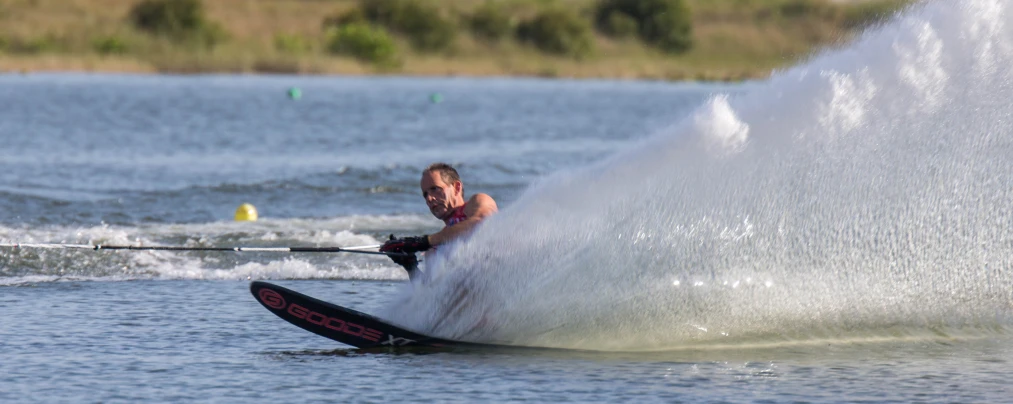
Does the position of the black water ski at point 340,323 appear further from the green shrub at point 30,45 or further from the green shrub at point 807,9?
the green shrub at point 30,45

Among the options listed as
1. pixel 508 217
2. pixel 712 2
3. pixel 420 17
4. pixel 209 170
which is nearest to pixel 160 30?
pixel 420 17

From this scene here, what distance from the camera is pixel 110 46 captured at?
66.1 m

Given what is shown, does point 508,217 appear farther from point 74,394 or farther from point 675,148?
point 74,394

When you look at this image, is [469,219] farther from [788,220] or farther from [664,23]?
[664,23]

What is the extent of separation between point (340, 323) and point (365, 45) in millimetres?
65528

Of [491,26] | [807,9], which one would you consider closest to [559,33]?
[491,26]

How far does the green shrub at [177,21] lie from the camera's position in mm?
71438

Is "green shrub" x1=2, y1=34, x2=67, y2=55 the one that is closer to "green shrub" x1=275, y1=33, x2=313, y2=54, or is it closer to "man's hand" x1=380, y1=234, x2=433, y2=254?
"green shrub" x1=275, y1=33, x2=313, y2=54

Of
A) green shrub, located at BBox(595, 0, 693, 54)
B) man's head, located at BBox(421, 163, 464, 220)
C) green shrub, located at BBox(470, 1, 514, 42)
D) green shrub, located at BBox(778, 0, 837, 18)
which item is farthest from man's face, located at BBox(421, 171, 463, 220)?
green shrub, located at BBox(470, 1, 514, 42)

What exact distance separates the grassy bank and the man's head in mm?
50239

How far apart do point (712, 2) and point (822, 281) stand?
74940 millimetres

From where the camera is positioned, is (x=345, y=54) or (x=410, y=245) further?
(x=345, y=54)

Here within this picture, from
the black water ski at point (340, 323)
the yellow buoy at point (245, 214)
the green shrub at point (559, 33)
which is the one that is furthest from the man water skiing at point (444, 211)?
the green shrub at point (559, 33)

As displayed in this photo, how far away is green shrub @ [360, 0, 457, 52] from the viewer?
257 ft
